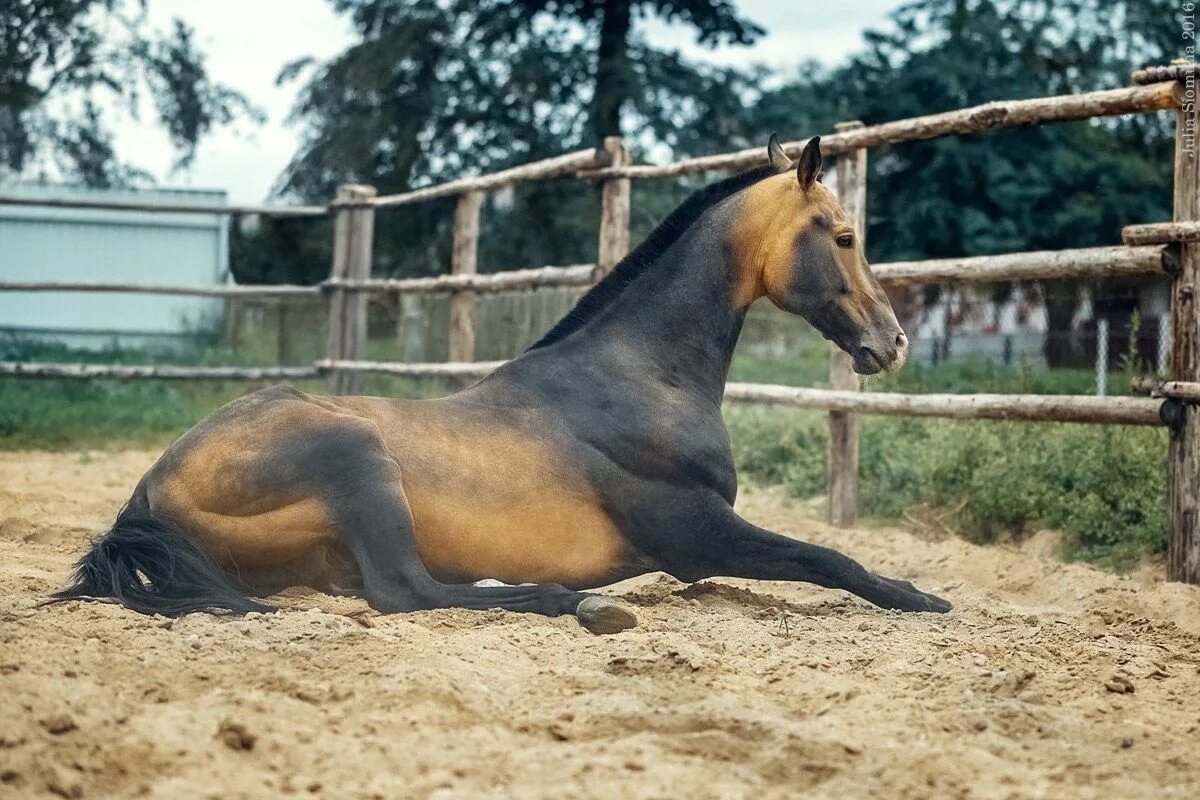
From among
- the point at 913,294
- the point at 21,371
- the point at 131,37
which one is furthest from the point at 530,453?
the point at 131,37

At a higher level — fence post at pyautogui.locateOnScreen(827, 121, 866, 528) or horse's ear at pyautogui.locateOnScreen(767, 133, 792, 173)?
horse's ear at pyautogui.locateOnScreen(767, 133, 792, 173)

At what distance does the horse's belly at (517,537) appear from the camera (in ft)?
12.2

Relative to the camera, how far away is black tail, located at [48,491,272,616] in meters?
3.37

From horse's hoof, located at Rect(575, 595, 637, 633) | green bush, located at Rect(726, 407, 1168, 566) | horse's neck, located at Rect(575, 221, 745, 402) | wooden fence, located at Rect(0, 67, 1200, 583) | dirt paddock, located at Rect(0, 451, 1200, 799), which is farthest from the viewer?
green bush, located at Rect(726, 407, 1168, 566)

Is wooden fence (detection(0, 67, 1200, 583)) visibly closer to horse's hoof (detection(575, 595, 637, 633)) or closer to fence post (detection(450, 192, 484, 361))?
fence post (detection(450, 192, 484, 361))

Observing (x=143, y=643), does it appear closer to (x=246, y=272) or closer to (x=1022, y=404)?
(x=1022, y=404)

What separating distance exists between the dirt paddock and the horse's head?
33.7 inches

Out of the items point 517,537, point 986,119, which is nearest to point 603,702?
point 517,537

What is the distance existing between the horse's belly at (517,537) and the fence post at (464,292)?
4576mm

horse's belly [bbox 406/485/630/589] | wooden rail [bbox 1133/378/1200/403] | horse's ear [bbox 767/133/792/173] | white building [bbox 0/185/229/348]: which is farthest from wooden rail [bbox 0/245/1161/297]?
white building [bbox 0/185/229/348]

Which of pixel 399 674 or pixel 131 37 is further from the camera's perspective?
pixel 131 37

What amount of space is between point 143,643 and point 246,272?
52.1ft

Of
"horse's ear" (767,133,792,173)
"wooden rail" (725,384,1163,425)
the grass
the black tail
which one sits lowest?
the black tail

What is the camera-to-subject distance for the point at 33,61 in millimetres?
17484
